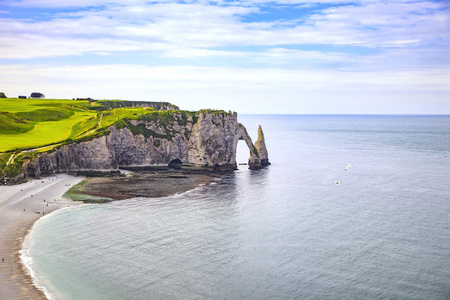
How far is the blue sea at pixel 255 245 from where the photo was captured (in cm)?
4259

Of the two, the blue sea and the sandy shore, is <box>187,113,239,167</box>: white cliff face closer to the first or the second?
the blue sea

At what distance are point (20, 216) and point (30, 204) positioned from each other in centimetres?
771

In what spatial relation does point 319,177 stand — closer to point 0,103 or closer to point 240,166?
point 240,166

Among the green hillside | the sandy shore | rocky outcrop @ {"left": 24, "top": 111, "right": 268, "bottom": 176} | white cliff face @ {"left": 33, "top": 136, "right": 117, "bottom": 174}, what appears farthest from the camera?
rocky outcrop @ {"left": 24, "top": 111, "right": 268, "bottom": 176}

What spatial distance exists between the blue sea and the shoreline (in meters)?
1.92

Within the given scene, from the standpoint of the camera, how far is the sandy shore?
137 feet

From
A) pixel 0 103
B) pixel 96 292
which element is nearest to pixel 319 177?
pixel 96 292

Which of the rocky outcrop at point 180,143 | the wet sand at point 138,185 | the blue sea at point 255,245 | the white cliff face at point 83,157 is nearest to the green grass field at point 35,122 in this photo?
the white cliff face at point 83,157

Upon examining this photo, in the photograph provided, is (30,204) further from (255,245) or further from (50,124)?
(50,124)

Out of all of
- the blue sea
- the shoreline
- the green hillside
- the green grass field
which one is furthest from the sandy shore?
the green grass field

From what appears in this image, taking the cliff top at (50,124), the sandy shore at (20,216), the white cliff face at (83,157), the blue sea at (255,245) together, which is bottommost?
the blue sea at (255,245)

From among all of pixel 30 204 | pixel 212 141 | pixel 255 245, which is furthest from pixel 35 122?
pixel 255 245

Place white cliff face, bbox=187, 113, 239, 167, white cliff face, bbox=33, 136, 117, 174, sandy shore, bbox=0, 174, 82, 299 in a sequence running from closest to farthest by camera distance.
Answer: sandy shore, bbox=0, 174, 82, 299, white cliff face, bbox=33, 136, 117, 174, white cliff face, bbox=187, 113, 239, 167

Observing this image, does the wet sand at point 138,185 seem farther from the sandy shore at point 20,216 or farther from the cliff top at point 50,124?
the cliff top at point 50,124
